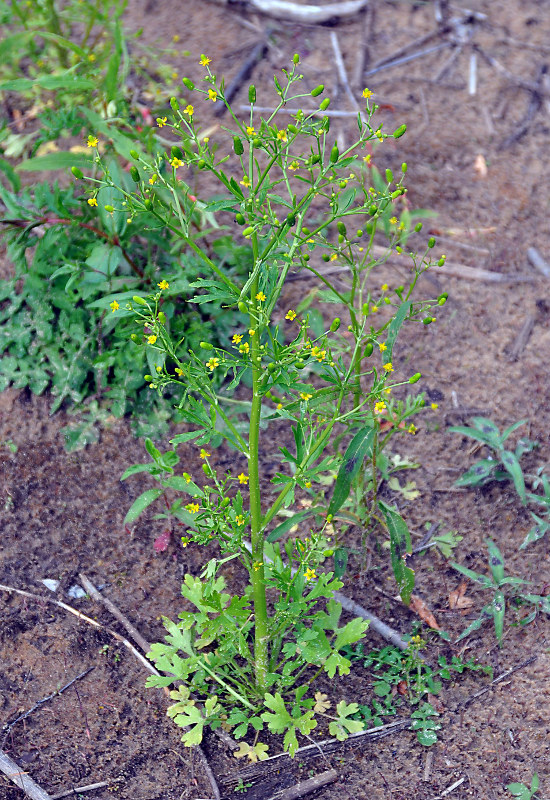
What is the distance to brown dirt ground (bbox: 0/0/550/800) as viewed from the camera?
241 cm

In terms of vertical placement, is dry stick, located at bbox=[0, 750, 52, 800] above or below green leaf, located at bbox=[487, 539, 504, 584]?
below

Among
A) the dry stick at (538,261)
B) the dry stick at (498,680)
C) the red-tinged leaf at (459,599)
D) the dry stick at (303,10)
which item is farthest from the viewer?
the dry stick at (303,10)

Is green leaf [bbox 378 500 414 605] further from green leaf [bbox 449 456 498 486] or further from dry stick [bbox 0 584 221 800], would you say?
dry stick [bbox 0 584 221 800]

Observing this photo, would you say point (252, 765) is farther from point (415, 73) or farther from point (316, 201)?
point (415, 73)

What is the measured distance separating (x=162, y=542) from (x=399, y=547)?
953 mm

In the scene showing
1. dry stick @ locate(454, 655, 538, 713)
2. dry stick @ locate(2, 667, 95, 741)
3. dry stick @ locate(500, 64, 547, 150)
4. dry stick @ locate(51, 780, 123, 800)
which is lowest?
dry stick @ locate(454, 655, 538, 713)

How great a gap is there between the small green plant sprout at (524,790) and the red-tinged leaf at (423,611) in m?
0.56

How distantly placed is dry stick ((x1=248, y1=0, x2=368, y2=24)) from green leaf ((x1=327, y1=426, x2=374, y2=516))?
3681mm

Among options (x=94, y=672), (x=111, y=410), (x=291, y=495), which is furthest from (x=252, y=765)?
(x=111, y=410)

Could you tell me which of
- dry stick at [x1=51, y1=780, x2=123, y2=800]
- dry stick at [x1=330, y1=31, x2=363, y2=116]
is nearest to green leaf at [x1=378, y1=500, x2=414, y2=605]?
dry stick at [x1=51, y1=780, x2=123, y2=800]

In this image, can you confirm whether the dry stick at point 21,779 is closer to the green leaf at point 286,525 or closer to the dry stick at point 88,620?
the dry stick at point 88,620

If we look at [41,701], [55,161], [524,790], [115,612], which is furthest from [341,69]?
[524,790]

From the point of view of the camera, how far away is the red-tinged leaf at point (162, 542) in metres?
2.92

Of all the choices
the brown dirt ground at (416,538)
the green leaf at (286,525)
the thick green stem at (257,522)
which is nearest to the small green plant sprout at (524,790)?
the brown dirt ground at (416,538)
